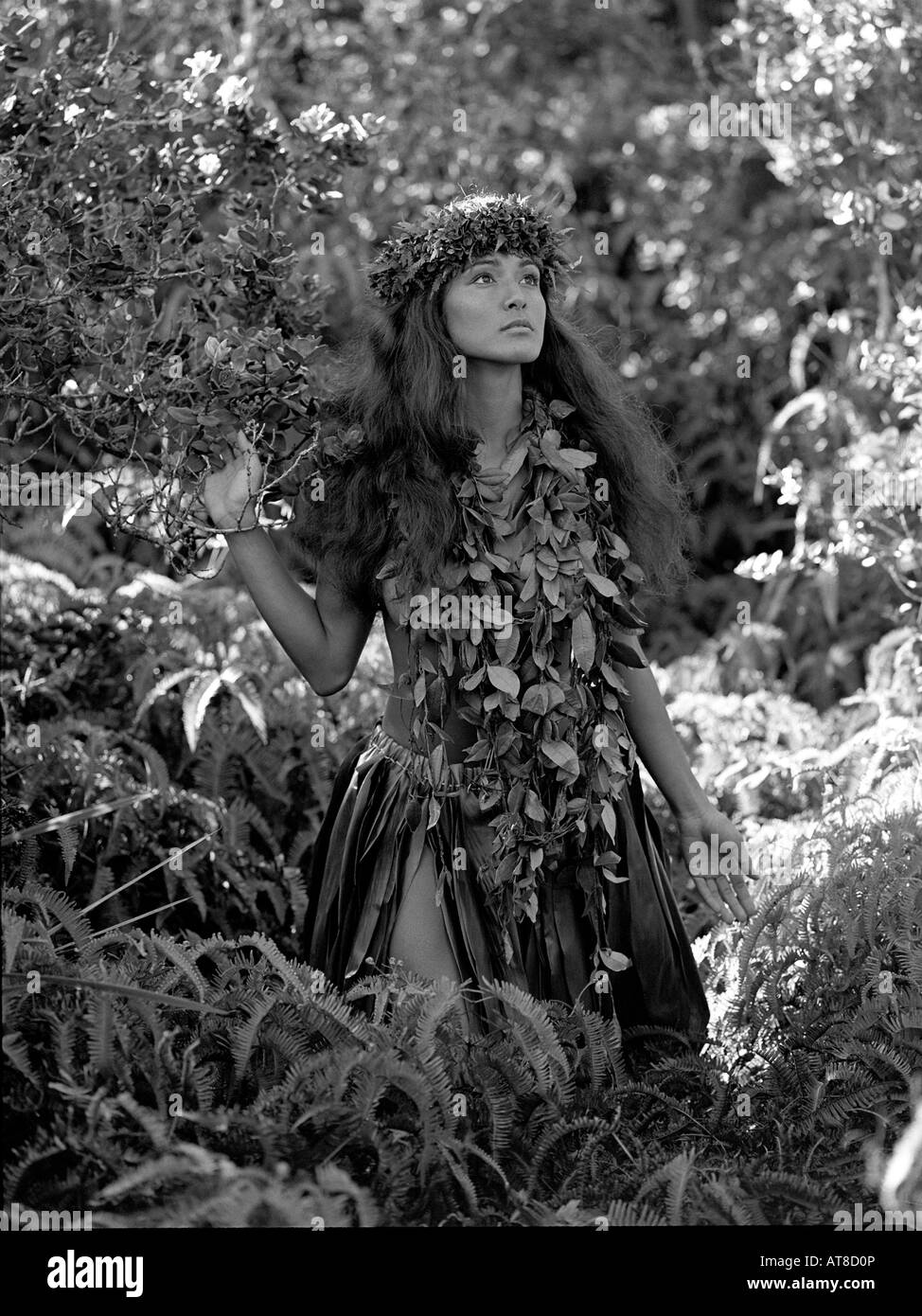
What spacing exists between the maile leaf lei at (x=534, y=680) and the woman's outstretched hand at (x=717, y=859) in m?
0.20

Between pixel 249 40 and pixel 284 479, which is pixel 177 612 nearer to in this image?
pixel 284 479

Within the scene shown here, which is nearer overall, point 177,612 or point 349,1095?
point 349,1095

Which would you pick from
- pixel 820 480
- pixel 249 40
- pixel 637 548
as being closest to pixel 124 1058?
pixel 637 548

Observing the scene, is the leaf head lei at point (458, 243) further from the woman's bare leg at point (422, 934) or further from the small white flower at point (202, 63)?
the woman's bare leg at point (422, 934)

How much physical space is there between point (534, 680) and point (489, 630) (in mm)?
135

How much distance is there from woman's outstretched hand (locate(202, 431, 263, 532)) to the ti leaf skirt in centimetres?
59

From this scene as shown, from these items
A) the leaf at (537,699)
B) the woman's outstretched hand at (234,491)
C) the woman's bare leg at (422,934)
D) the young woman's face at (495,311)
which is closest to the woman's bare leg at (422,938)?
the woman's bare leg at (422,934)

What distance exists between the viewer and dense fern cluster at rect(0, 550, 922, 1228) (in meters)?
2.24

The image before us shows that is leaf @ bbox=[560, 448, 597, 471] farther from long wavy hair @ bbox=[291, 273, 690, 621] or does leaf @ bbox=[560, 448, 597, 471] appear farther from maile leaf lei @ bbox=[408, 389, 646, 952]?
long wavy hair @ bbox=[291, 273, 690, 621]

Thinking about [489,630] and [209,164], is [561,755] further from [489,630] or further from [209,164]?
[209,164]

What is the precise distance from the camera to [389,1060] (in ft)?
7.93

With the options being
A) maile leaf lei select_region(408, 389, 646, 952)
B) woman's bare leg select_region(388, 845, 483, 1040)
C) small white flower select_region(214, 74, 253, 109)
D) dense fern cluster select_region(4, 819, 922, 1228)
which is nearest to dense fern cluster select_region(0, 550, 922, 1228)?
dense fern cluster select_region(4, 819, 922, 1228)

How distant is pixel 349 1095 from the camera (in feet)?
7.97
